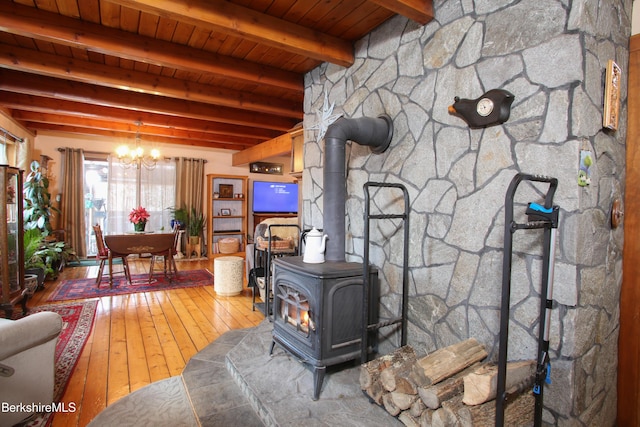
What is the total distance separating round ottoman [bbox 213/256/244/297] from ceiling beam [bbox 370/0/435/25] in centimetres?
325

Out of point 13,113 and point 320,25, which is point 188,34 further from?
point 13,113

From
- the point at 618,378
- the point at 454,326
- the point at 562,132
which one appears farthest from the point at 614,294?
the point at 562,132

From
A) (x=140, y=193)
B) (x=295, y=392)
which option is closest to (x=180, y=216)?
(x=140, y=193)

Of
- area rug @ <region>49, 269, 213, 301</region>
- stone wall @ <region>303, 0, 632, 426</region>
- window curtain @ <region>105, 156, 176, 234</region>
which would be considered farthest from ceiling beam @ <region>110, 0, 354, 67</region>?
window curtain @ <region>105, 156, 176, 234</region>

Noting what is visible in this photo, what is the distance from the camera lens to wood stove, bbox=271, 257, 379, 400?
6.00 ft

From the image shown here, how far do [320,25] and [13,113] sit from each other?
4.88m

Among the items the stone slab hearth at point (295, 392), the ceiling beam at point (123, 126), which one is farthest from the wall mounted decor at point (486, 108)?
the ceiling beam at point (123, 126)

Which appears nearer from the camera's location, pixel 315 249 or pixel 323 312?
pixel 323 312

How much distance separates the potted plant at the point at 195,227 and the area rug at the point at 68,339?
3.13 meters

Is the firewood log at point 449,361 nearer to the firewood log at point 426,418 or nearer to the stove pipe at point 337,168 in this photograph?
the firewood log at point 426,418

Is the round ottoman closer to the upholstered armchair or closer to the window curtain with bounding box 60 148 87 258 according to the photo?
the upholstered armchair

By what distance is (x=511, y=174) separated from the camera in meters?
1.58

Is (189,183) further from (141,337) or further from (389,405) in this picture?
(389,405)

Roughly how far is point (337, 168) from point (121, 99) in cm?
321
